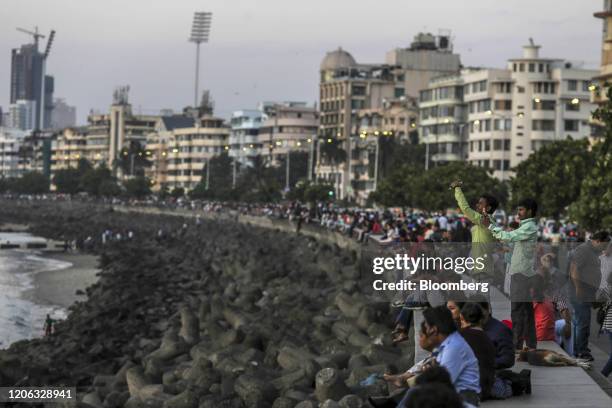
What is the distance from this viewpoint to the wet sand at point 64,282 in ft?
187

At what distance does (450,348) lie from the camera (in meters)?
9.91

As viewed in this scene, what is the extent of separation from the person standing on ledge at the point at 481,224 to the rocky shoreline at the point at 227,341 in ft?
6.09

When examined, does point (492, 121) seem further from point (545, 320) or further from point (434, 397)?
point (434, 397)

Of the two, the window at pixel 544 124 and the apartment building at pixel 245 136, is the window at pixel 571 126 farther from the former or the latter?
the apartment building at pixel 245 136

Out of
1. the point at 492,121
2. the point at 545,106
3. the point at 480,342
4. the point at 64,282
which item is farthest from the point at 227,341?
the point at 492,121

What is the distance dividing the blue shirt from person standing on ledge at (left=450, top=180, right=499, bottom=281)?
4407 mm

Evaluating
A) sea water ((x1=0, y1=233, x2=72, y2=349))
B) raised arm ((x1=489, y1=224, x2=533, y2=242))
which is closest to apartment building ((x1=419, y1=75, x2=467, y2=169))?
sea water ((x1=0, y1=233, x2=72, y2=349))

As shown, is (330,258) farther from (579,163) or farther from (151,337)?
(151,337)

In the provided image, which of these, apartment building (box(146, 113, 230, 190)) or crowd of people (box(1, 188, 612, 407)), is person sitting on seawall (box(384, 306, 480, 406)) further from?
apartment building (box(146, 113, 230, 190))

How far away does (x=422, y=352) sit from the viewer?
1527 cm

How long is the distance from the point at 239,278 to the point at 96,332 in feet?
45.2

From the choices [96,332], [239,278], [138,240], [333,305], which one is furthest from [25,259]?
[333,305]

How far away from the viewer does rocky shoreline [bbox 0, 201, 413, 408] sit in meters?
18.1

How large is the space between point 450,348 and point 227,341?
15370mm
